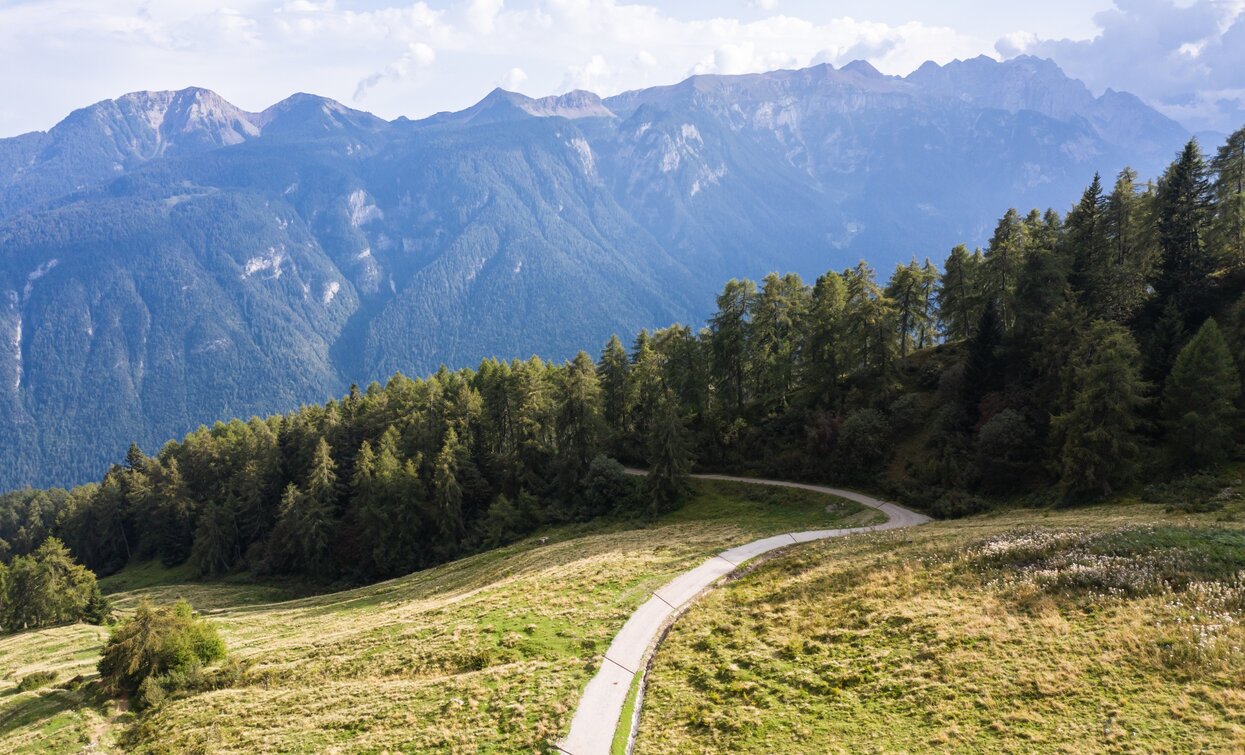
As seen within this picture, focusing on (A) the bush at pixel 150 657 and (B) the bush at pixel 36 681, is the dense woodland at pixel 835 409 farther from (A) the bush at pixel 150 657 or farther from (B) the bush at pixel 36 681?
(A) the bush at pixel 150 657

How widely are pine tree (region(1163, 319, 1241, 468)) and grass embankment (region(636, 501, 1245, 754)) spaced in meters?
11.2

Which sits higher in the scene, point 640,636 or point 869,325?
point 869,325

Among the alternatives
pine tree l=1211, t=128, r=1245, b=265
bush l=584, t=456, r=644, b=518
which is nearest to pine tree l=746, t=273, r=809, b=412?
bush l=584, t=456, r=644, b=518

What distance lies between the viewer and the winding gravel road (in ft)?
65.8

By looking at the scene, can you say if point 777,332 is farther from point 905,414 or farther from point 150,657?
point 150,657

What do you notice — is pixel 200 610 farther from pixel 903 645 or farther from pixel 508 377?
pixel 903 645

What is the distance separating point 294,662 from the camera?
30875 mm

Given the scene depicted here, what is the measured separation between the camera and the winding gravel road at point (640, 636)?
20.1 meters

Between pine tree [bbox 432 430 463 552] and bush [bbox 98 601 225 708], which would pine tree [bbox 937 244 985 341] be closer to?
pine tree [bbox 432 430 463 552]

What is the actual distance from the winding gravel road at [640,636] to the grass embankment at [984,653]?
1108 mm

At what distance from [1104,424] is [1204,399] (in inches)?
230

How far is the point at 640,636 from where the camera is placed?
1075 inches

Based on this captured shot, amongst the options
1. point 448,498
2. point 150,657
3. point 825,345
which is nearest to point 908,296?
point 825,345

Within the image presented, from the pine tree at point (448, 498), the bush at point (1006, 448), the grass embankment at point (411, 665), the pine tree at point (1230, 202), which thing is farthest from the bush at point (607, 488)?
the pine tree at point (1230, 202)
